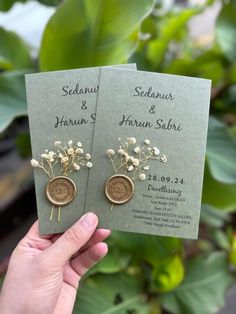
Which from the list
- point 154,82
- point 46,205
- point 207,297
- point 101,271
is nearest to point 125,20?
point 154,82

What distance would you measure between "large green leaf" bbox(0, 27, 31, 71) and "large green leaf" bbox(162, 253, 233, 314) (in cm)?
67

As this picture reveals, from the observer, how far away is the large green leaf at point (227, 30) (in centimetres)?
104

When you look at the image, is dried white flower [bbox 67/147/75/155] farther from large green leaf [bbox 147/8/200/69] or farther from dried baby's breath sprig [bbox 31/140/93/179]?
large green leaf [bbox 147/8/200/69]

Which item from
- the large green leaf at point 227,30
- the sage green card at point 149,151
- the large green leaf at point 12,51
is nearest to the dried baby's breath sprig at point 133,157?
the sage green card at point 149,151

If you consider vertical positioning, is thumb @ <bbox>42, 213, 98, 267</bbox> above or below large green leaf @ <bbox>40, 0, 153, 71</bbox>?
below

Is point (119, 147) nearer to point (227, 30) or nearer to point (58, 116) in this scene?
point (58, 116)

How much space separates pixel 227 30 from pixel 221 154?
0.43 m

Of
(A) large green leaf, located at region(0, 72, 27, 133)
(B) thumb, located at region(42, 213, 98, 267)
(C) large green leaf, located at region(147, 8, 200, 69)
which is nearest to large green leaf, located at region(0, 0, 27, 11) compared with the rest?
(A) large green leaf, located at region(0, 72, 27, 133)

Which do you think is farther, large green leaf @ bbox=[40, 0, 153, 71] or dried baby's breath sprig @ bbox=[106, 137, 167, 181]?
large green leaf @ bbox=[40, 0, 153, 71]

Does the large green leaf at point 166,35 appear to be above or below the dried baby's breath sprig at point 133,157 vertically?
above

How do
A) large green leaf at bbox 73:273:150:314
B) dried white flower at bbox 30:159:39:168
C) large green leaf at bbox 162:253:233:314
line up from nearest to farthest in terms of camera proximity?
dried white flower at bbox 30:159:39:168, large green leaf at bbox 73:273:150:314, large green leaf at bbox 162:253:233:314

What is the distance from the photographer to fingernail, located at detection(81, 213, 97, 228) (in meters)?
0.52

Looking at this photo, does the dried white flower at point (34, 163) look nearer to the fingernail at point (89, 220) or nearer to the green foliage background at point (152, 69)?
the fingernail at point (89, 220)

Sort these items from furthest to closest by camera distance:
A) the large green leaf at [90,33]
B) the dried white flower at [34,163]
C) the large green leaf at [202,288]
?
the large green leaf at [202,288] < the large green leaf at [90,33] < the dried white flower at [34,163]
